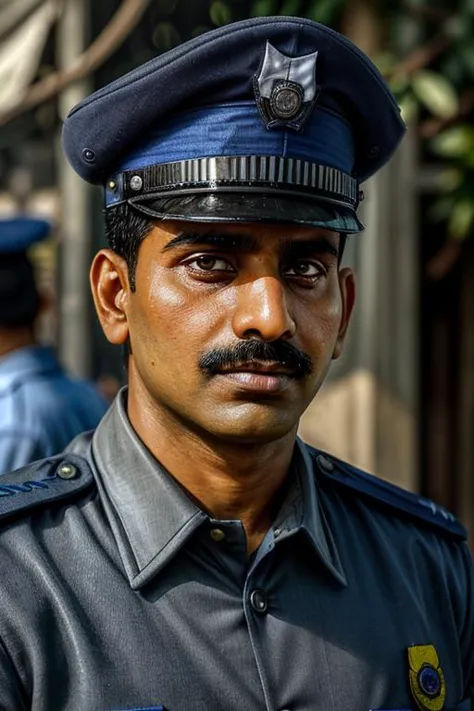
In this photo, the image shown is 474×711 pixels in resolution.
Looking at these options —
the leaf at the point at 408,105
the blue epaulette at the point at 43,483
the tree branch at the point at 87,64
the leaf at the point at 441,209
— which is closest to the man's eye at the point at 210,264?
the blue epaulette at the point at 43,483

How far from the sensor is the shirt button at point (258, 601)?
1.93m

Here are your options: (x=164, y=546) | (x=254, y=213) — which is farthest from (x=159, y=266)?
(x=164, y=546)

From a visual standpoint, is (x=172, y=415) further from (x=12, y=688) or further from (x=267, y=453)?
(x=12, y=688)

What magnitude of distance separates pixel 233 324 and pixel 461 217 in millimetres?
3453

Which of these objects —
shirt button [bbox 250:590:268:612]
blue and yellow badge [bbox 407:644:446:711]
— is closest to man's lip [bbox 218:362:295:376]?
shirt button [bbox 250:590:268:612]

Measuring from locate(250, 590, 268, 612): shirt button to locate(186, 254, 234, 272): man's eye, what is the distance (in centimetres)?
51

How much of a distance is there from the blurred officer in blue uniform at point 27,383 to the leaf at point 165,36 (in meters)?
1.37

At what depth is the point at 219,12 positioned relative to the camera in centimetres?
521

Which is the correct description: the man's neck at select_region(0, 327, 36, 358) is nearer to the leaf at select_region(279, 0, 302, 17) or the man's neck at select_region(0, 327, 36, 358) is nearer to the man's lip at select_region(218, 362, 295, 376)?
the leaf at select_region(279, 0, 302, 17)

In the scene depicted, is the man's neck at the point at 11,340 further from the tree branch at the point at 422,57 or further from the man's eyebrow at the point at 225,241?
the man's eyebrow at the point at 225,241

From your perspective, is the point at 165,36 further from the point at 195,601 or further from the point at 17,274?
the point at 195,601

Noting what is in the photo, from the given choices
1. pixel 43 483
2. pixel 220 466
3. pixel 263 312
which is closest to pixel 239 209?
pixel 263 312

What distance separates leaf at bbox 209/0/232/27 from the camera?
512 centimetres

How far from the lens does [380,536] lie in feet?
7.13
